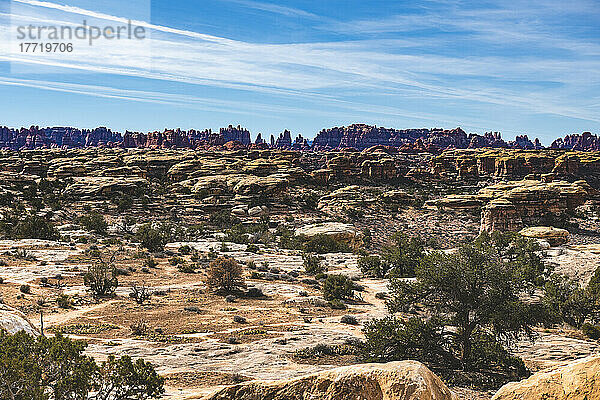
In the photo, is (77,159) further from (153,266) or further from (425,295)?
(425,295)

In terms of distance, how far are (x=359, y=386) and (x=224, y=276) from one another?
60.5 ft

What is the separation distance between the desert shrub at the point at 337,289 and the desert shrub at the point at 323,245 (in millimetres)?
13574

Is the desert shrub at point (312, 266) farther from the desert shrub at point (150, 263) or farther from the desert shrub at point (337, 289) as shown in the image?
the desert shrub at point (150, 263)

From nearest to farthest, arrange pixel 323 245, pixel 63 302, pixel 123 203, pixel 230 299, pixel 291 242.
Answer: pixel 63 302 → pixel 230 299 → pixel 323 245 → pixel 291 242 → pixel 123 203

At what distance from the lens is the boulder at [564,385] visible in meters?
4.48

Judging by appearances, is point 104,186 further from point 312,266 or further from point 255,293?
point 255,293

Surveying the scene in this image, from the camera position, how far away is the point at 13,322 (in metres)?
8.41

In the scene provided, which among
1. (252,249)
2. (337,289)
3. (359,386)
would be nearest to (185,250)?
(252,249)

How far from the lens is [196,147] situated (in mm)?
186750

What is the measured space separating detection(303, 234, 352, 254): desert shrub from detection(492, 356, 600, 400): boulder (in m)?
32.4

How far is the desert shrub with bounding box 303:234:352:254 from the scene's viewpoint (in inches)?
1489

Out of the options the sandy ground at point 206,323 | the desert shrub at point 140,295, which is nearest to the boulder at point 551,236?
the sandy ground at point 206,323

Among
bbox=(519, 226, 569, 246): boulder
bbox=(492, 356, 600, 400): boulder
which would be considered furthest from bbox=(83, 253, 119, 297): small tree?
A: bbox=(519, 226, 569, 246): boulder

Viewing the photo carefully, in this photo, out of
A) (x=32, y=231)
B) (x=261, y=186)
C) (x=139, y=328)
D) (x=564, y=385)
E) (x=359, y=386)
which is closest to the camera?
(x=564, y=385)
